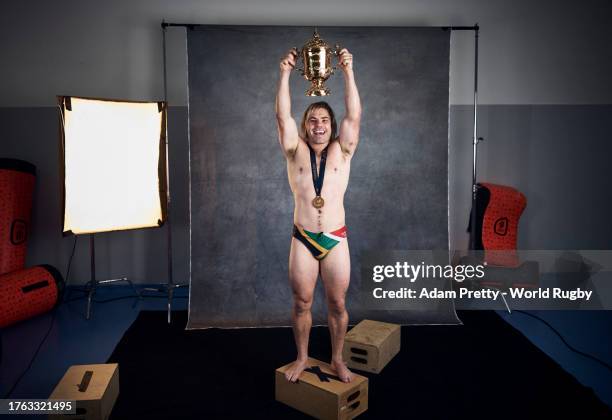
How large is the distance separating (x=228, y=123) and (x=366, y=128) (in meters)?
1.18

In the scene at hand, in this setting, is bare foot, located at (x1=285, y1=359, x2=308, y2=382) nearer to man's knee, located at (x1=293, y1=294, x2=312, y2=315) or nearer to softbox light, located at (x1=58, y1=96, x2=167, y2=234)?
man's knee, located at (x1=293, y1=294, x2=312, y2=315)

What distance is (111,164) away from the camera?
4.03 meters

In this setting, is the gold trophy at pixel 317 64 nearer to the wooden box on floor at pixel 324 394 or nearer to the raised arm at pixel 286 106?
the raised arm at pixel 286 106

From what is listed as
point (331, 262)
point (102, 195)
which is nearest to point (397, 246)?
point (331, 262)

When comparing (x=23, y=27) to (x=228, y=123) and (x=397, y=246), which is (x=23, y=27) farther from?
(x=397, y=246)

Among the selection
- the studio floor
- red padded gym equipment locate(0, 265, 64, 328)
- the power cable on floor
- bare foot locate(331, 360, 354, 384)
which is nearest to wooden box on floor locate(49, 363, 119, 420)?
the studio floor

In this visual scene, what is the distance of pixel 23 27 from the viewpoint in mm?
4695

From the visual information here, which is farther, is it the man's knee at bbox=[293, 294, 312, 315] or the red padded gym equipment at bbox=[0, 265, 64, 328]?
the red padded gym equipment at bbox=[0, 265, 64, 328]

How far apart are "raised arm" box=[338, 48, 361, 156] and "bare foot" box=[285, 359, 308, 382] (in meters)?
1.22

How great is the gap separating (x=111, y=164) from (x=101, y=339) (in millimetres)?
1353

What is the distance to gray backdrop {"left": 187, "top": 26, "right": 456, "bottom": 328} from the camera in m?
4.25

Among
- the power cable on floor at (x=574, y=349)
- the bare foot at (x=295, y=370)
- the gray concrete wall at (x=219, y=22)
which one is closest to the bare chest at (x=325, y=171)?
the bare foot at (x=295, y=370)

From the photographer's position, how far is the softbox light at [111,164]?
12.6ft

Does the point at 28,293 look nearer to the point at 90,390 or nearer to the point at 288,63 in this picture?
the point at 90,390
